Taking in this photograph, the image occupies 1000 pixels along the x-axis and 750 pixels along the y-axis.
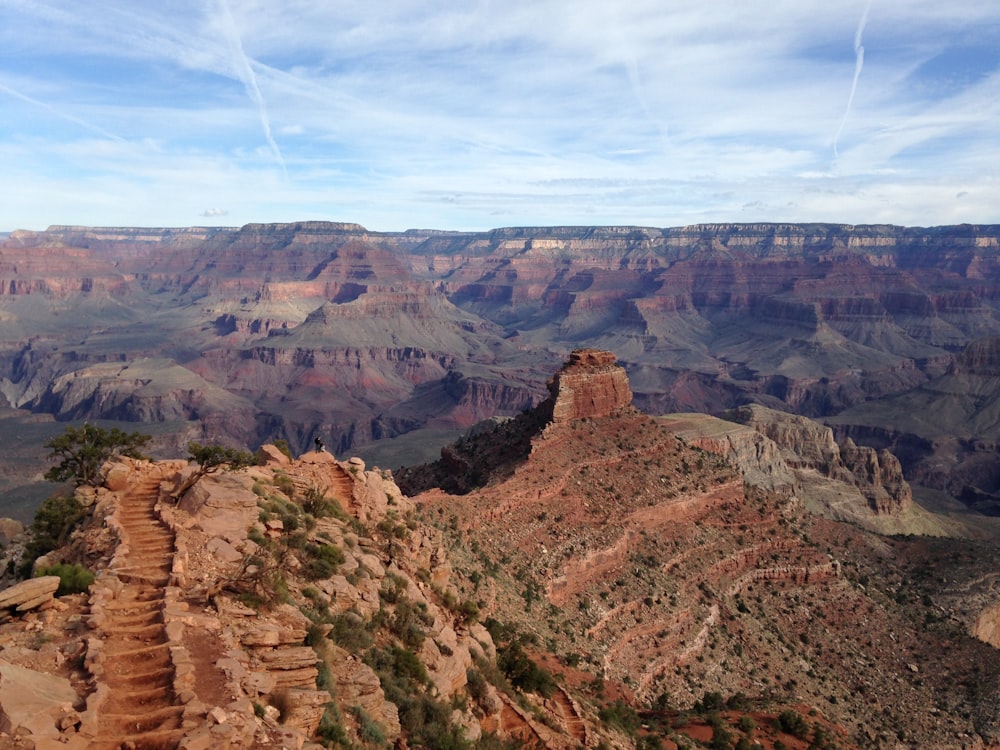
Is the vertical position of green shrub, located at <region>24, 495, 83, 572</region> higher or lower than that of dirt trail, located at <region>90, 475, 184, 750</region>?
lower

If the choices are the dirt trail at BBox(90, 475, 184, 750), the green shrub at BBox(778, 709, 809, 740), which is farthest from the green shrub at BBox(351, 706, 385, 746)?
the green shrub at BBox(778, 709, 809, 740)

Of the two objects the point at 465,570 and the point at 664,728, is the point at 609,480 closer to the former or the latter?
the point at 465,570

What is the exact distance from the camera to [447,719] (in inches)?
690

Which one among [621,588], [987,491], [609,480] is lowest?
[987,491]

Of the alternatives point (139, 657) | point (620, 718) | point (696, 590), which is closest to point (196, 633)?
point (139, 657)

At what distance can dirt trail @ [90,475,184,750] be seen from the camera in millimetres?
12486

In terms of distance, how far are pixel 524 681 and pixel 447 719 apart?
7.86 meters

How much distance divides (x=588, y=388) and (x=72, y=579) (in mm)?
42226

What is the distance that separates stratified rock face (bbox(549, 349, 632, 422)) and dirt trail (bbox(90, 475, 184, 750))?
36.1 meters

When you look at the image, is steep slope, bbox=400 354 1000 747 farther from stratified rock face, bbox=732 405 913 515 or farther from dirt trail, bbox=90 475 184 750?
stratified rock face, bbox=732 405 913 515

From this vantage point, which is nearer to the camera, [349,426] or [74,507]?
[74,507]

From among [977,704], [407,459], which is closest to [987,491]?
[407,459]

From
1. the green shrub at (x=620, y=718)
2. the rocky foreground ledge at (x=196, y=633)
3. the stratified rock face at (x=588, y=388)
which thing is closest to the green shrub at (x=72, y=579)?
the rocky foreground ledge at (x=196, y=633)

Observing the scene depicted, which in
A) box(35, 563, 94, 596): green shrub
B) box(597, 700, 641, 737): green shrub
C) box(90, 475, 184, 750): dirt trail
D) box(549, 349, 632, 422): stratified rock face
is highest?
box(35, 563, 94, 596): green shrub
